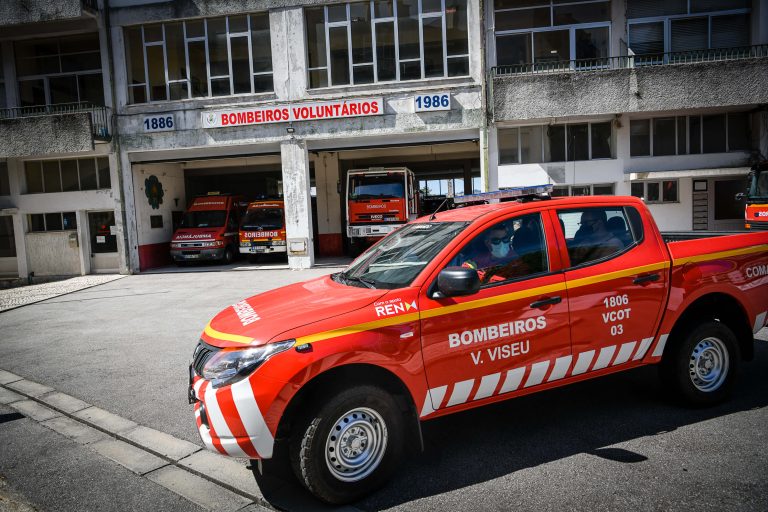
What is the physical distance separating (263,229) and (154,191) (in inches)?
182

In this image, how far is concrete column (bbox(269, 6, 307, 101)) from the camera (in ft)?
55.8

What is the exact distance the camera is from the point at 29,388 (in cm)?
611

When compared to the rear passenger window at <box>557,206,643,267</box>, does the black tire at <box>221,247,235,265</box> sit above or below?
below

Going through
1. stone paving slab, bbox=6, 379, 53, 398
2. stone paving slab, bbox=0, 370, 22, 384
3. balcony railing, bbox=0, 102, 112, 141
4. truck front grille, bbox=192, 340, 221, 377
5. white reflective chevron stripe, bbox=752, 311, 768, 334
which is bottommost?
stone paving slab, bbox=6, 379, 53, 398

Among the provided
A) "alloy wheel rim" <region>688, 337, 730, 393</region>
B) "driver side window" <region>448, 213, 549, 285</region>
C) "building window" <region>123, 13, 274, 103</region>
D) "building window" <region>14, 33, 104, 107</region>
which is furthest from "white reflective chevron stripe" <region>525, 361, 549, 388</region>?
"building window" <region>14, 33, 104, 107</region>

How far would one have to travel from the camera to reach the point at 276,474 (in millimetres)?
3756

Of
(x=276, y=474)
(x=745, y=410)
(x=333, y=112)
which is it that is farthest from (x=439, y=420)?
(x=333, y=112)

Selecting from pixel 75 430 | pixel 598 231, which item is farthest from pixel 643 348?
pixel 75 430

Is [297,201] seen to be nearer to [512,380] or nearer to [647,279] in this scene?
[647,279]

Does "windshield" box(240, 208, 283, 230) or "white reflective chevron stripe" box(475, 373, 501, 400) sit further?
"windshield" box(240, 208, 283, 230)

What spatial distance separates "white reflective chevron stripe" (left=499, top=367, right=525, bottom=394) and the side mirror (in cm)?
72

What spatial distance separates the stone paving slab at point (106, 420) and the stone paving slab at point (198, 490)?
3.52 ft

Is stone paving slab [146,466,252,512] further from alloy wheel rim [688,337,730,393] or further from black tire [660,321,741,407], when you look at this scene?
alloy wheel rim [688,337,730,393]

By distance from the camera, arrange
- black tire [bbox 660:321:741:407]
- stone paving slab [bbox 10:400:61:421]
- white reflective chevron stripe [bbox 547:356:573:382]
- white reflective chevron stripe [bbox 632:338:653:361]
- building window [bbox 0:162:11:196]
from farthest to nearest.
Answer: building window [bbox 0:162:11:196] < stone paving slab [bbox 10:400:61:421] < black tire [bbox 660:321:741:407] < white reflective chevron stripe [bbox 632:338:653:361] < white reflective chevron stripe [bbox 547:356:573:382]
